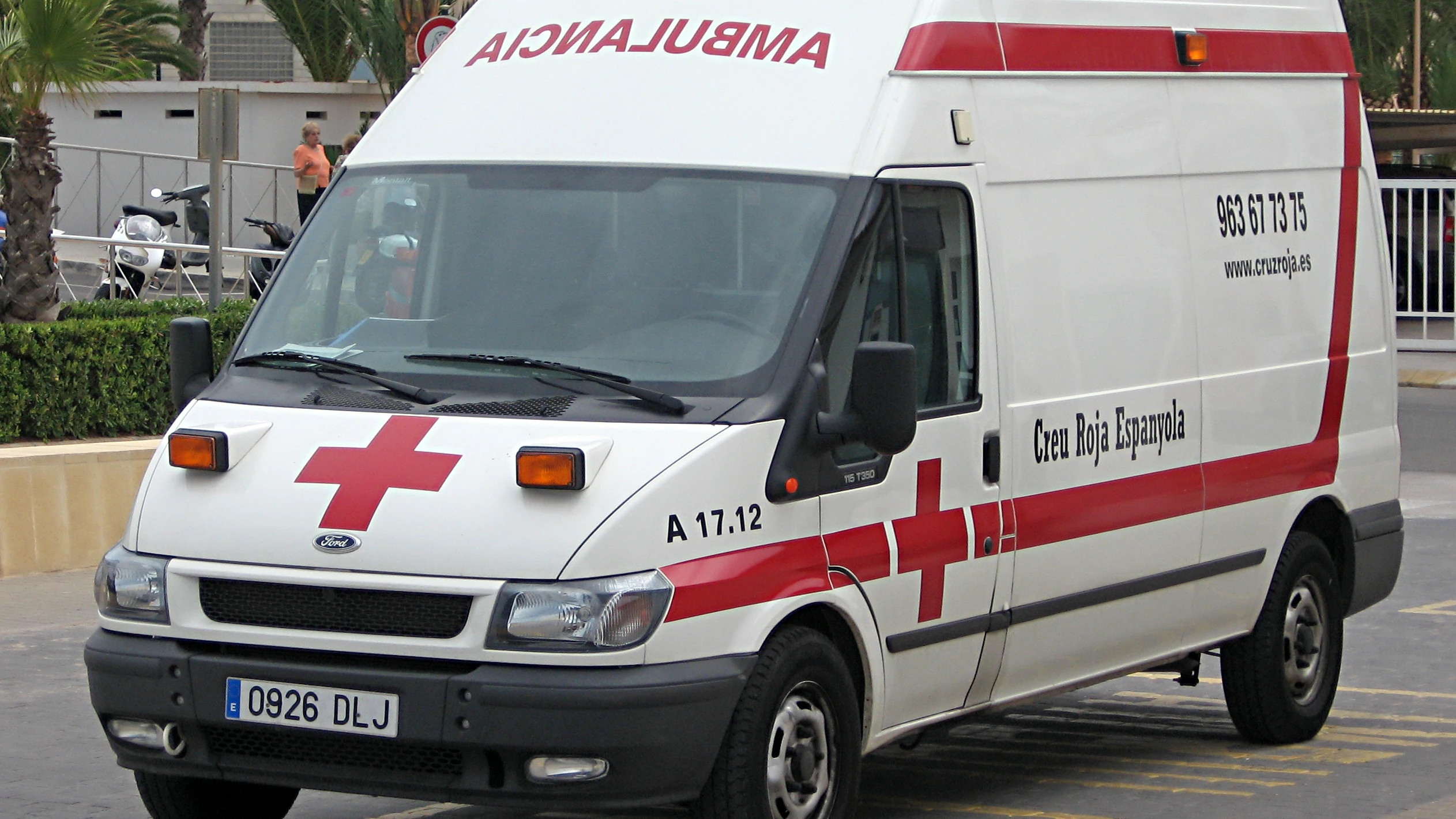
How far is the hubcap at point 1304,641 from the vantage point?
8344mm

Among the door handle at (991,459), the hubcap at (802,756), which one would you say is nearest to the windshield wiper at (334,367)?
the hubcap at (802,756)

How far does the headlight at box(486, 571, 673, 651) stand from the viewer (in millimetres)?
5391

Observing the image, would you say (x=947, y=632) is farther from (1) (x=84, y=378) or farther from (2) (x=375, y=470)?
(1) (x=84, y=378)

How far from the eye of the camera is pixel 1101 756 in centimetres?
804

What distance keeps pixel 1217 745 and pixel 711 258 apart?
131 inches

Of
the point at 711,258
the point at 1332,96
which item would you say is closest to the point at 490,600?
the point at 711,258

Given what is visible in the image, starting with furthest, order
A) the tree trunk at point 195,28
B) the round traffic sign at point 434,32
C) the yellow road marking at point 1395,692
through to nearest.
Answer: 1. the tree trunk at point 195,28
2. the round traffic sign at point 434,32
3. the yellow road marking at point 1395,692

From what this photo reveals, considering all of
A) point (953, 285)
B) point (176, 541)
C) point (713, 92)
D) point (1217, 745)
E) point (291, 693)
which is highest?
point (713, 92)

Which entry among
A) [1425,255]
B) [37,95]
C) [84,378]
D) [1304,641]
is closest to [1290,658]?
[1304,641]

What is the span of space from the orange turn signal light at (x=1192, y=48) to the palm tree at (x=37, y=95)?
907 cm

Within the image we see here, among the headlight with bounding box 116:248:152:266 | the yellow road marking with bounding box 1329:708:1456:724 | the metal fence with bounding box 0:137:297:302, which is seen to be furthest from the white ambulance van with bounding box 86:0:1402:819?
the metal fence with bounding box 0:137:297:302

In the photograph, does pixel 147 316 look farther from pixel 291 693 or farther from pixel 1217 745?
pixel 291 693

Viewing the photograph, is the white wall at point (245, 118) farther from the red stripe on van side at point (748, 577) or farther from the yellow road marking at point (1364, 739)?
the red stripe on van side at point (748, 577)

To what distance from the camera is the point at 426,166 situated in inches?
261
